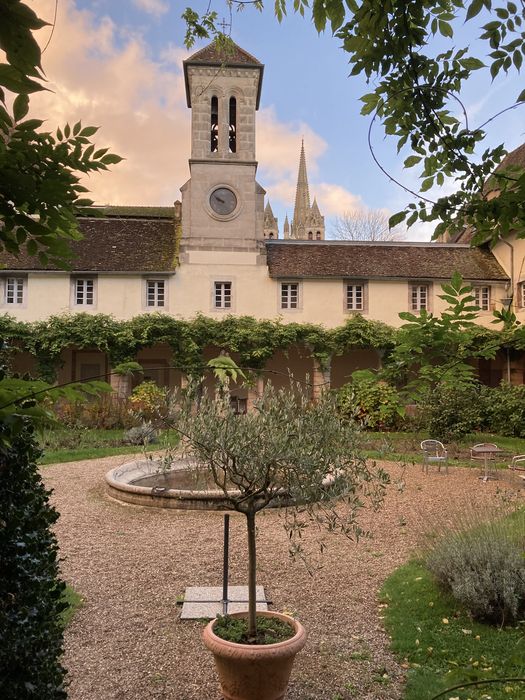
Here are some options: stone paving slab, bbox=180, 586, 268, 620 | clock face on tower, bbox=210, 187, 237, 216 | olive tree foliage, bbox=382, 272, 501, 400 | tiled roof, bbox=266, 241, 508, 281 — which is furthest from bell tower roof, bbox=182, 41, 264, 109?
olive tree foliage, bbox=382, 272, 501, 400

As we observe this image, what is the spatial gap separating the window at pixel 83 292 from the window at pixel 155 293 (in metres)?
2.05

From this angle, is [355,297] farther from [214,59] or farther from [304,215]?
[304,215]

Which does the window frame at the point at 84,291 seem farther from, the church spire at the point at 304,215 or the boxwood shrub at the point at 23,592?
the church spire at the point at 304,215

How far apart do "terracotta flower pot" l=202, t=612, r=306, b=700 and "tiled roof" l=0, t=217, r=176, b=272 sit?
62.1 feet

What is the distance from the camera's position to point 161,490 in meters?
9.45

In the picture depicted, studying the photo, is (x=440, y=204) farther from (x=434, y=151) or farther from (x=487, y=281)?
(x=487, y=281)

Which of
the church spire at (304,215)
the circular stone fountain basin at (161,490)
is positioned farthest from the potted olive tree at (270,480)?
the church spire at (304,215)

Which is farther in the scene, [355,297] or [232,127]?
[232,127]

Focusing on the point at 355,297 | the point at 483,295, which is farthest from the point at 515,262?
the point at 355,297

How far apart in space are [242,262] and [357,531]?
18.8 meters

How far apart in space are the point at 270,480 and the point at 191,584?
285 centimetres

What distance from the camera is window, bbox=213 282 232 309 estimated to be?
22.3 m

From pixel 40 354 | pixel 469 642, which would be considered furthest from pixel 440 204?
pixel 40 354

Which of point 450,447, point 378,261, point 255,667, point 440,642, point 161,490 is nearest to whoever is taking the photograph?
point 255,667
